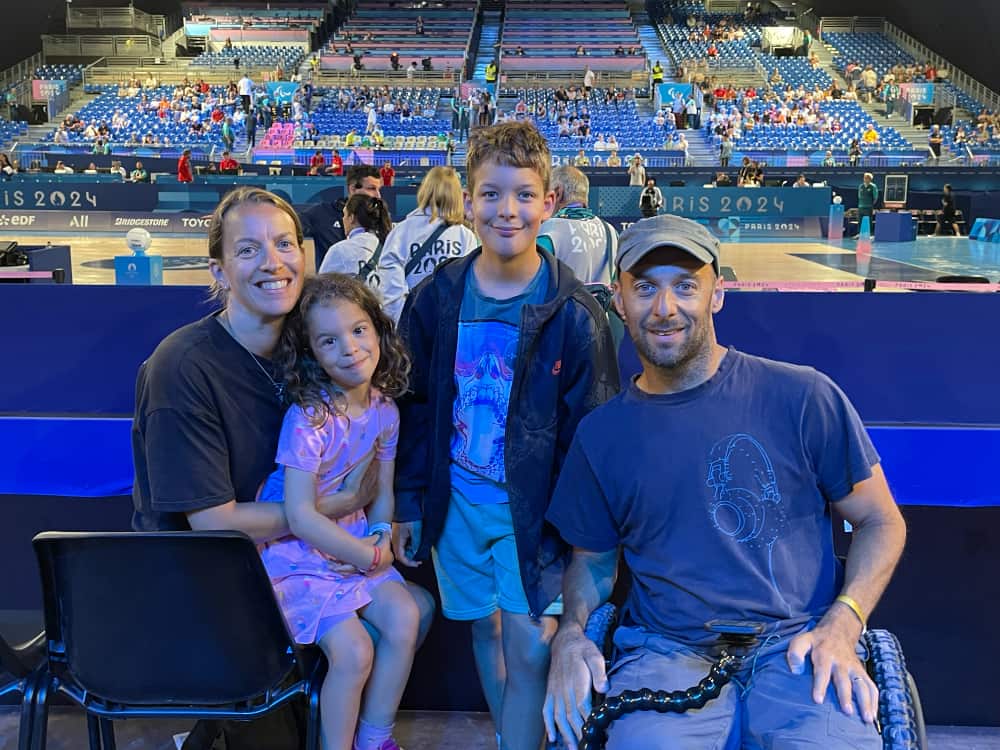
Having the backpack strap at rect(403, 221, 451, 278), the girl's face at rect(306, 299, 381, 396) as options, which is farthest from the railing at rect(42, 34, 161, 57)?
the girl's face at rect(306, 299, 381, 396)

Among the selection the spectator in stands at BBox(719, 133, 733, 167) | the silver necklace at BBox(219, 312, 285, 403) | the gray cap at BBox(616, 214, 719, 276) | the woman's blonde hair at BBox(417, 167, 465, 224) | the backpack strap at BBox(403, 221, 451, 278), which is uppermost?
the spectator in stands at BBox(719, 133, 733, 167)

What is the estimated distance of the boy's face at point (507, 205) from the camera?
2400 mm

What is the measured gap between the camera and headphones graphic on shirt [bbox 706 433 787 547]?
6.88 ft

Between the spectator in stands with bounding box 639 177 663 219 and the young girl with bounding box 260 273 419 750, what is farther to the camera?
the spectator in stands with bounding box 639 177 663 219

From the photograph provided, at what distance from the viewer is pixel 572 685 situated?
2.04 metres

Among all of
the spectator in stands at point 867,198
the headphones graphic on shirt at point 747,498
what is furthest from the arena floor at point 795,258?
the headphones graphic on shirt at point 747,498

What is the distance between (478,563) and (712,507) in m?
0.75

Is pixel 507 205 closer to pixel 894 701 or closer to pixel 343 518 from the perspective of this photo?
pixel 343 518

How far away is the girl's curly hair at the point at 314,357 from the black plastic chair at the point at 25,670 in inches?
33.7

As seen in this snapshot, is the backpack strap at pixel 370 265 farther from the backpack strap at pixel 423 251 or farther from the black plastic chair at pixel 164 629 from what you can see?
the black plastic chair at pixel 164 629

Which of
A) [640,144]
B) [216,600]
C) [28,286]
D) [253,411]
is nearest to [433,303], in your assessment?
[253,411]

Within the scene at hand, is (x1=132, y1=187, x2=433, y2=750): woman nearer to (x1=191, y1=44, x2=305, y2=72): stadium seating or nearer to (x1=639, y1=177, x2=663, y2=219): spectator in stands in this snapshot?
(x1=639, y1=177, x2=663, y2=219): spectator in stands

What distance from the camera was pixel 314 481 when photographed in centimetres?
243

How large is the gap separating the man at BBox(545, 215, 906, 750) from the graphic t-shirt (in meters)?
0.35
